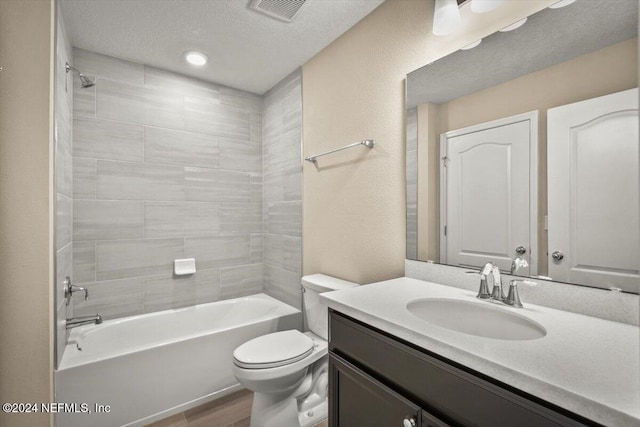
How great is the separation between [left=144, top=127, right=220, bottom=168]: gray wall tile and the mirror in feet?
6.16

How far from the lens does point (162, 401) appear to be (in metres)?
1.88

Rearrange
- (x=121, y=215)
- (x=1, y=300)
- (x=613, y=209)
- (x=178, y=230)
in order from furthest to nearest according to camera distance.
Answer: (x=178, y=230)
(x=121, y=215)
(x=1, y=300)
(x=613, y=209)

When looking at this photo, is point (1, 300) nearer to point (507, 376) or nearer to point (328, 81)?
point (507, 376)

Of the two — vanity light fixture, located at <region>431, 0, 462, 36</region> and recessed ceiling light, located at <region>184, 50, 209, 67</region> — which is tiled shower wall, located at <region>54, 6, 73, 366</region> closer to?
recessed ceiling light, located at <region>184, 50, 209, 67</region>

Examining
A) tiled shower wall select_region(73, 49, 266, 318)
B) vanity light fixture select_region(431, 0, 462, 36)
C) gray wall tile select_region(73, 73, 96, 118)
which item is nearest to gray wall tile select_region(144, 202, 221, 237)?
tiled shower wall select_region(73, 49, 266, 318)

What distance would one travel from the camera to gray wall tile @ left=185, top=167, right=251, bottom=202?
2654 mm

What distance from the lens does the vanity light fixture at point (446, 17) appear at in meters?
1.38

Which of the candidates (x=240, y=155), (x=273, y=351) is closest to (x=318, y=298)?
(x=273, y=351)

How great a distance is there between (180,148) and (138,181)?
43cm

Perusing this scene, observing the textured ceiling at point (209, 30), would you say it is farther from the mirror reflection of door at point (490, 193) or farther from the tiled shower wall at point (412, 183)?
the mirror reflection of door at point (490, 193)

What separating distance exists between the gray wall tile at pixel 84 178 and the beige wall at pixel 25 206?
90 centimetres

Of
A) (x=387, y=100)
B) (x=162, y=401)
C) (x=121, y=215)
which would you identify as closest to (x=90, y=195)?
(x=121, y=215)

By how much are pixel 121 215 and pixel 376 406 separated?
2.27 m

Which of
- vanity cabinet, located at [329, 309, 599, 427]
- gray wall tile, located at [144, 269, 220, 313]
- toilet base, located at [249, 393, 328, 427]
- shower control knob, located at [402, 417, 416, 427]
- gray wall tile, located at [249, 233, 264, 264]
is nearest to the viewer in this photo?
vanity cabinet, located at [329, 309, 599, 427]
